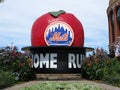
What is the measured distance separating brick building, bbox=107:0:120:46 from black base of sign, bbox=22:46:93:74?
35754mm

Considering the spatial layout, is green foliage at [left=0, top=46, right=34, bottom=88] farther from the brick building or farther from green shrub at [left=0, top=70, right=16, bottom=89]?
the brick building

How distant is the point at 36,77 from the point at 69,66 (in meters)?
2.49

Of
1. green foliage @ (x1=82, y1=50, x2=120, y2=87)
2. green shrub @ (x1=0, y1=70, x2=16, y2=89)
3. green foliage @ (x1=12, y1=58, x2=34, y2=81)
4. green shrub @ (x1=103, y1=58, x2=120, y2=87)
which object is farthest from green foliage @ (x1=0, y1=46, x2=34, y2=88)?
green shrub @ (x1=103, y1=58, x2=120, y2=87)

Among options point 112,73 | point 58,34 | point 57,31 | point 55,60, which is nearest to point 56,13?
point 57,31

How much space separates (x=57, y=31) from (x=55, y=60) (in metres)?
2.07

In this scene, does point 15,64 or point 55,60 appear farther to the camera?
point 55,60

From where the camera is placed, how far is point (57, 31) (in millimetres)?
24250

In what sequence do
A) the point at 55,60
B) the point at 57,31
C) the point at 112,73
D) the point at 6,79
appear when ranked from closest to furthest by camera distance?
the point at 6,79 < the point at 112,73 < the point at 55,60 < the point at 57,31

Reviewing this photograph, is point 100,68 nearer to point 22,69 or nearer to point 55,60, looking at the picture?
point 55,60

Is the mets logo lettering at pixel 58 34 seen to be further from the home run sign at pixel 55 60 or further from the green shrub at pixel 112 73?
the green shrub at pixel 112 73

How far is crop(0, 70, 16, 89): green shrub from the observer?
18245 millimetres

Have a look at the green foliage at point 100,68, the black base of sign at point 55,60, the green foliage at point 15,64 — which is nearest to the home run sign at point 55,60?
the black base of sign at point 55,60

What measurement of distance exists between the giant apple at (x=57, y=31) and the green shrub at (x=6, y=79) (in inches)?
188

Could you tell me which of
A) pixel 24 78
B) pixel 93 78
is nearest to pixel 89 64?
pixel 93 78
